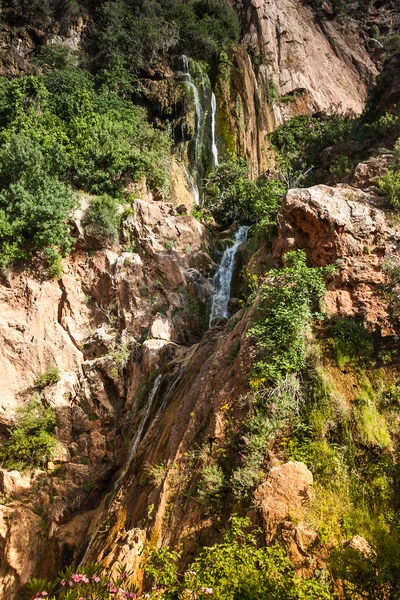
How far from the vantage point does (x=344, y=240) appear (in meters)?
10.4

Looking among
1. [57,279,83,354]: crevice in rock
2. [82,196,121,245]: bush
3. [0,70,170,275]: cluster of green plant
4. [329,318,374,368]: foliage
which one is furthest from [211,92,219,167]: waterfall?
[329,318,374,368]: foliage

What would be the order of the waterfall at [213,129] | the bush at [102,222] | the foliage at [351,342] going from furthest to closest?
the waterfall at [213,129], the bush at [102,222], the foliage at [351,342]

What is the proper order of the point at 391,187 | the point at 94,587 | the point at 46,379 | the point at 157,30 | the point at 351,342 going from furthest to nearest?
1. the point at 157,30
2. the point at 46,379
3. the point at 391,187
4. the point at 351,342
5. the point at 94,587

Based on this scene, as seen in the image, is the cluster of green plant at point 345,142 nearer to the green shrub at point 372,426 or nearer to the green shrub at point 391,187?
the green shrub at point 391,187

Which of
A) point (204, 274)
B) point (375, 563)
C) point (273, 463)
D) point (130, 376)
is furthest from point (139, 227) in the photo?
point (375, 563)

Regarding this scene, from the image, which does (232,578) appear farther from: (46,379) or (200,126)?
(200,126)

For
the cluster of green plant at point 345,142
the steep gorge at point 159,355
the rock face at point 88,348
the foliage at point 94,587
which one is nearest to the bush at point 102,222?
the steep gorge at point 159,355

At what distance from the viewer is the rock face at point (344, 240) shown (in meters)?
9.76

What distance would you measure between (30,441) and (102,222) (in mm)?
9180

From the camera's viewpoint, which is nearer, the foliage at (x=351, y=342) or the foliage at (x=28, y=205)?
the foliage at (x=351, y=342)

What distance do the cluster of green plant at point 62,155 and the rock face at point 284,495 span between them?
14.1 m

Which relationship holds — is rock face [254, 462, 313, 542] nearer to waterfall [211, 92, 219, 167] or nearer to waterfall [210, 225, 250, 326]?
waterfall [210, 225, 250, 326]

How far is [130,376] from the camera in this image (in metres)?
15.5

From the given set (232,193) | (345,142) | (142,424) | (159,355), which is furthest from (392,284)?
(232,193)
